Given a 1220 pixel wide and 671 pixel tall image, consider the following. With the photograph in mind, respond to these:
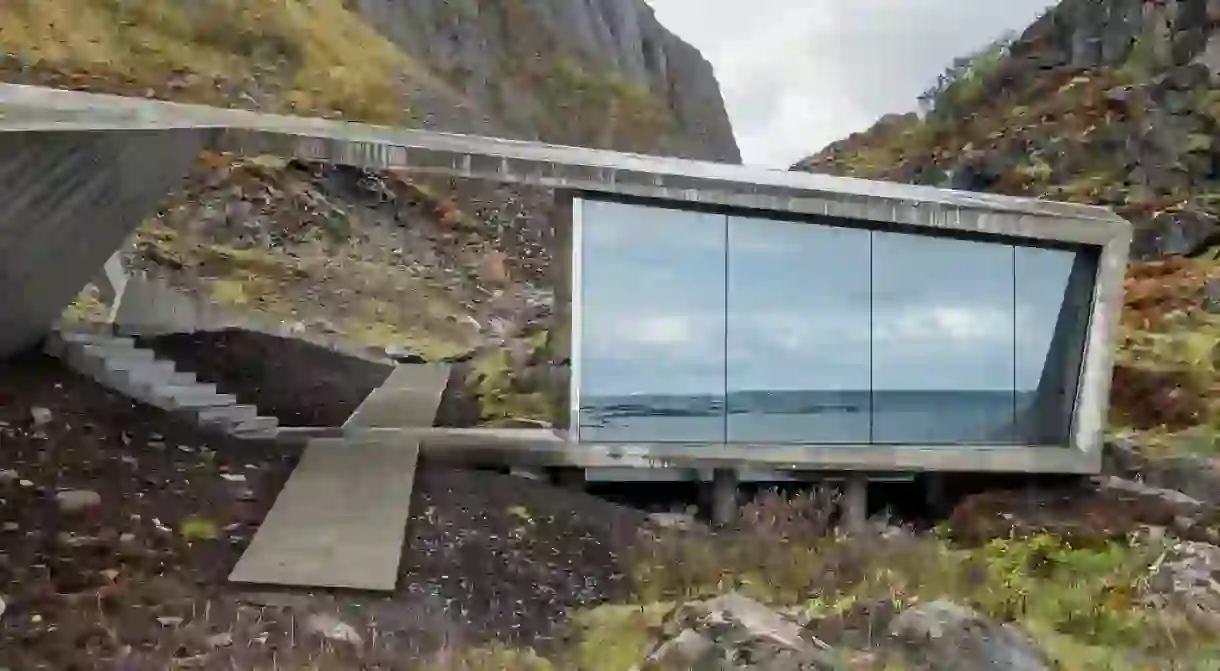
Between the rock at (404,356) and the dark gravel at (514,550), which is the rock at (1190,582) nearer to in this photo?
the dark gravel at (514,550)

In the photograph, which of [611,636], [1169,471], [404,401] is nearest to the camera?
[611,636]

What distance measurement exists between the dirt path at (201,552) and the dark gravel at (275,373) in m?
2.51

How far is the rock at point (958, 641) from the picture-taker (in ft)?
15.7

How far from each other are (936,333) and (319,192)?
2059 cm

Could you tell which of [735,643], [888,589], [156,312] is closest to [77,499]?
[735,643]

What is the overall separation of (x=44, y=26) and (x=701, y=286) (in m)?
23.1

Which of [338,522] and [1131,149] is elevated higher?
[1131,149]

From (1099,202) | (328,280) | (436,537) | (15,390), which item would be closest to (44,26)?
(328,280)

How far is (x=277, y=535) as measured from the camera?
6648 millimetres

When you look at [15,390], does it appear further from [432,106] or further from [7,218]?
[432,106]

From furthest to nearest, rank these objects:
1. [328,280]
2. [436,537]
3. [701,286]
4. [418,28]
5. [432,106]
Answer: [418,28] → [432,106] → [328,280] → [701,286] → [436,537]

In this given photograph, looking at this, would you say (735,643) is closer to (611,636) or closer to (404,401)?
(611,636)

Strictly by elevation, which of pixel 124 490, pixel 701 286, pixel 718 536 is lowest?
pixel 718 536

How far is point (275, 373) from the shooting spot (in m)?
13.1
